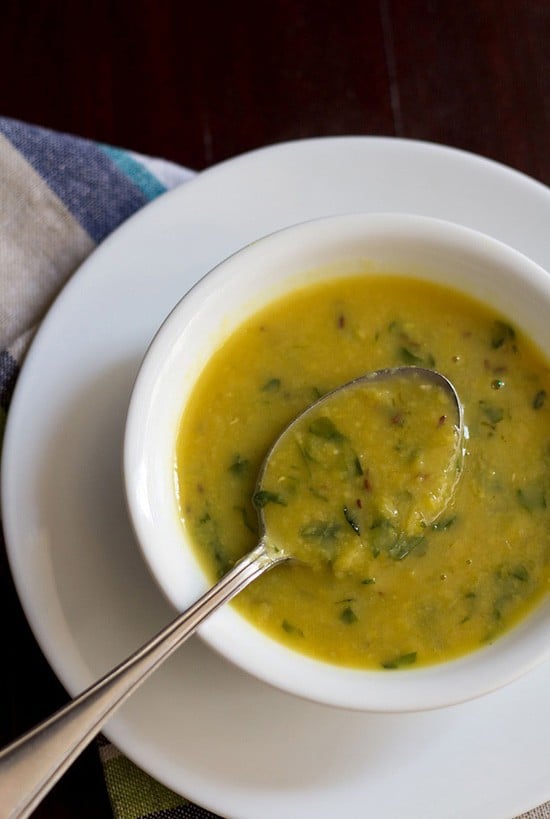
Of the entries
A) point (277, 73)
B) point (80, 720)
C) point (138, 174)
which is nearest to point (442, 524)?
point (80, 720)

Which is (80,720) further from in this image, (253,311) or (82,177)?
(82,177)

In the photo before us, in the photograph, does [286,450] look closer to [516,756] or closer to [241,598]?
[241,598]

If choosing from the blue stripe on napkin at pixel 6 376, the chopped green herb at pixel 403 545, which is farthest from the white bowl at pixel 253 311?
the blue stripe on napkin at pixel 6 376

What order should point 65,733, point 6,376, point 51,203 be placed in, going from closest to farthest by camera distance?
point 65,733, point 6,376, point 51,203

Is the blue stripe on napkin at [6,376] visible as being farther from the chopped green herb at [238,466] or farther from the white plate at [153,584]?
the chopped green herb at [238,466]

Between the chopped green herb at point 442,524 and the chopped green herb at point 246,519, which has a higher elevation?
the chopped green herb at point 246,519
